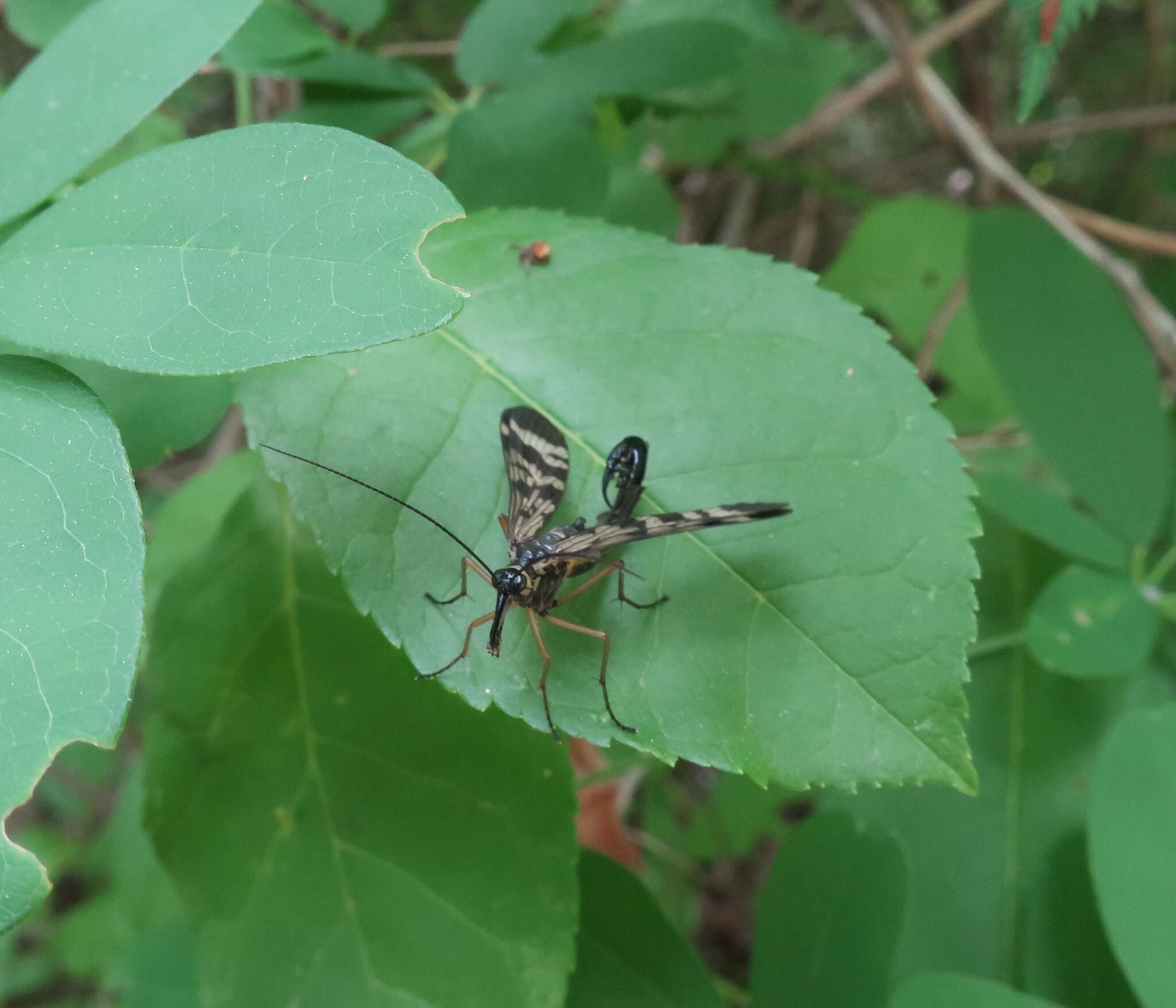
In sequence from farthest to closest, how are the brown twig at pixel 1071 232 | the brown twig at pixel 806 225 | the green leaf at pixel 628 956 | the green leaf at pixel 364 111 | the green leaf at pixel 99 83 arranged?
the brown twig at pixel 806 225
the brown twig at pixel 1071 232
the green leaf at pixel 364 111
the green leaf at pixel 628 956
the green leaf at pixel 99 83

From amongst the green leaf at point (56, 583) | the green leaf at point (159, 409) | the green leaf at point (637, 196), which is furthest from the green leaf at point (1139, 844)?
the green leaf at point (637, 196)

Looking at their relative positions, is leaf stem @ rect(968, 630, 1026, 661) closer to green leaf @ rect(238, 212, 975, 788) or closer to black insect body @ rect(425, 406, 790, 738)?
green leaf @ rect(238, 212, 975, 788)

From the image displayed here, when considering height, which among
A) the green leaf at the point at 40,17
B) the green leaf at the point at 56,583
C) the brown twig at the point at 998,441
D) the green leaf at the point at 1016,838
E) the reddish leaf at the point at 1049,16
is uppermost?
the reddish leaf at the point at 1049,16

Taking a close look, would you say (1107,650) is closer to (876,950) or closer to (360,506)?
(876,950)

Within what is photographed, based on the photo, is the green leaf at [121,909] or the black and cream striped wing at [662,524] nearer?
the black and cream striped wing at [662,524]

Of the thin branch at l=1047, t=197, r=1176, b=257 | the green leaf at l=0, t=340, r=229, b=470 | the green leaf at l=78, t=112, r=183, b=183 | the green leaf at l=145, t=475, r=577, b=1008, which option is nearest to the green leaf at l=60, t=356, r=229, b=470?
the green leaf at l=0, t=340, r=229, b=470

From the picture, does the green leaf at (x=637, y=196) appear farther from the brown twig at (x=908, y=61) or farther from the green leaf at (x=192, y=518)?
the green leaf at (x=192, y=518)

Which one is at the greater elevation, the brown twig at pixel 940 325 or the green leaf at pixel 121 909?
the brown twig at pixel 940 325

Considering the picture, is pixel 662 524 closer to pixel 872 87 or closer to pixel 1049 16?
pixel 1049 16
